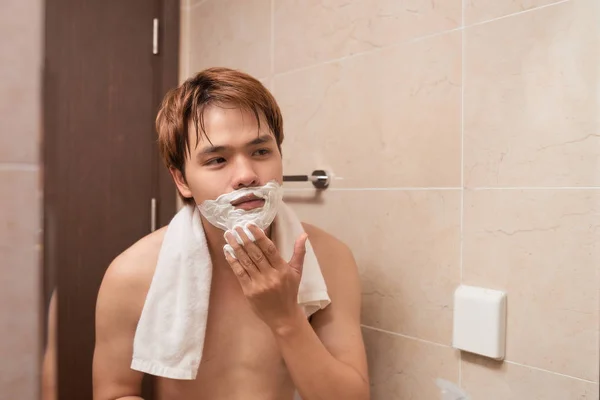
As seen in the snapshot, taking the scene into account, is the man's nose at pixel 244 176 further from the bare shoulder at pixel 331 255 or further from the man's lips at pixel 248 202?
the bare shoulder at pixel 331 255

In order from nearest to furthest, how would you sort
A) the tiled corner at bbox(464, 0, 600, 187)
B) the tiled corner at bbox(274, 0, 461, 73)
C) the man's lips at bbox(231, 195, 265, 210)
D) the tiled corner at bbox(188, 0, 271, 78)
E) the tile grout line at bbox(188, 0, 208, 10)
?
the tiled corner at bbox(464, 0, 600, 187)
the man's lips at bbox(231, 195, 265, 210)
the tiled corner at bbox(274, 0, 461, 73)
the tiled corner at bbox(188, 0, 271, 78)
the tile grout line at bbox(188, 0, 208, 10)

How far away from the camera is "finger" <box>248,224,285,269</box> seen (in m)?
0.77

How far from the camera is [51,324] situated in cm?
24

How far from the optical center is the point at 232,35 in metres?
1.41

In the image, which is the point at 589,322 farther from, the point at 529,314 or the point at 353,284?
the point at 353,284

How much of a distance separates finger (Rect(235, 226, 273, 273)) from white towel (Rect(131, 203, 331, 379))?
163mm

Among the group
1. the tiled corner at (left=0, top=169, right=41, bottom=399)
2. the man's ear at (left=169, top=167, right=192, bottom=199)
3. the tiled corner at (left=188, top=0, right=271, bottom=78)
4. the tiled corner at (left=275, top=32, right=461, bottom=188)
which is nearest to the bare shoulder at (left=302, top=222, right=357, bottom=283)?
the tiled corner at (left=275, top=32, right=461, bottom=188)

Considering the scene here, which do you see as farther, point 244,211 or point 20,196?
point 244,211

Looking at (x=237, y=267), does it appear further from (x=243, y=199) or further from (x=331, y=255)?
(x=331, y=255)

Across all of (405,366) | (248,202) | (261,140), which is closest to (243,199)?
(248,202)

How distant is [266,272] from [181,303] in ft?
0.72

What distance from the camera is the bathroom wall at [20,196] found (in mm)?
213

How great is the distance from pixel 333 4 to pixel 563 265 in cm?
70

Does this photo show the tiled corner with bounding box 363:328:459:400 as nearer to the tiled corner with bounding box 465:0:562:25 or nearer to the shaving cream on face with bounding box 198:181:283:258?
the shaving cream on face with bounding box 198:181:283:258
